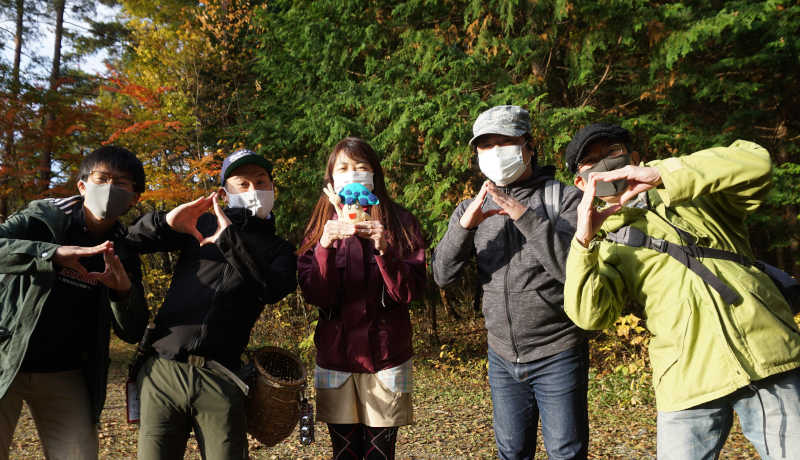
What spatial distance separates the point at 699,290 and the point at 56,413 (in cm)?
311

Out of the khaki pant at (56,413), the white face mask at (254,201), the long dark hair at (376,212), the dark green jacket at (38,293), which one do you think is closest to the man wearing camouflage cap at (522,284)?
the long dark hair at (376,212)

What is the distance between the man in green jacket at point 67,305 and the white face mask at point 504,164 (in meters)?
1.99

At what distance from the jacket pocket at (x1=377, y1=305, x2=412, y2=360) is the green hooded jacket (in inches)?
38.2

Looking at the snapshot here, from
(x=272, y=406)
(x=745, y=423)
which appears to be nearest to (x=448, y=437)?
(x=272, y=406)

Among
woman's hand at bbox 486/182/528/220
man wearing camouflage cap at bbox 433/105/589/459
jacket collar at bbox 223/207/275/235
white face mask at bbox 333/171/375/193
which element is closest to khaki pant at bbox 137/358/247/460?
jacket collar at bbox 223/207/275/235

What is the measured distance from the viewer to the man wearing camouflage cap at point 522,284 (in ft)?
8.11

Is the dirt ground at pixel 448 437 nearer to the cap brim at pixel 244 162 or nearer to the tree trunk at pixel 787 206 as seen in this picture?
the tree trunk at pixel 787 206

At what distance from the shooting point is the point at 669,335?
2043 mm

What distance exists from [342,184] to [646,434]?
5.22 m

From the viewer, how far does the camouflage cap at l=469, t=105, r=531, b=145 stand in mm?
2754

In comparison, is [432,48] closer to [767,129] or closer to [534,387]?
[767,129]

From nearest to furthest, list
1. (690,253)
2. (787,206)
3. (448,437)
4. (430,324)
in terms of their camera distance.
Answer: (690,253) < (448,437) < (787,206) < (430,324)

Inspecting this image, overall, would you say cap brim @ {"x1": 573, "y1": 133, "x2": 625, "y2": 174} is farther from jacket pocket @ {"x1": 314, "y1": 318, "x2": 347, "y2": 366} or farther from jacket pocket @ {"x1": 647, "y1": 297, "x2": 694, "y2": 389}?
jacket pocket @ {"x1": 314, "y1": 318, "x2": 347, "y2": 366}

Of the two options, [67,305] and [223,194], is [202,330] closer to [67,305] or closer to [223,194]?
[67,305]
